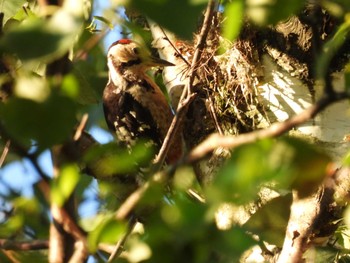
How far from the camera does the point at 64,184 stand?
0.92m

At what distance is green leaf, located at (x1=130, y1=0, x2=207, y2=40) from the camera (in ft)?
2.77

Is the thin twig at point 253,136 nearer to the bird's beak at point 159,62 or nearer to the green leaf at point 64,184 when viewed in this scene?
the green leaf at point 64,184

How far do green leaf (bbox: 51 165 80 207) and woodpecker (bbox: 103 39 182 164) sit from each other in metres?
2.25

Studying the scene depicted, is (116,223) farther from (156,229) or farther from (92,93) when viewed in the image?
(92,93)

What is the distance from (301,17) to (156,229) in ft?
6.29

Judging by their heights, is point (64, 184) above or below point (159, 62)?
above

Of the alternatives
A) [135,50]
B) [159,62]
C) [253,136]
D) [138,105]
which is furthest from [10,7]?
→ [135,50]

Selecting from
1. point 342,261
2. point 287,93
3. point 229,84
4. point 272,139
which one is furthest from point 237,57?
point 272,139

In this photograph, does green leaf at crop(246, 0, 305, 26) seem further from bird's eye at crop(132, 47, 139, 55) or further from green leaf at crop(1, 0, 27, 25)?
bird's eye at crop(132, 47, 139, 55)

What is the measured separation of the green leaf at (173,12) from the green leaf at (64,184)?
0.22m

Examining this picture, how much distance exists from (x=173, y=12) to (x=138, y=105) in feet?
8.65

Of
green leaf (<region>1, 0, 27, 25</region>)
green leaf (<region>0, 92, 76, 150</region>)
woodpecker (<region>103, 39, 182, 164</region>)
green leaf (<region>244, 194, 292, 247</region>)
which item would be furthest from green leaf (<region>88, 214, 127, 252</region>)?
woodpecker (<region>103, 39, 182, 164</region>)

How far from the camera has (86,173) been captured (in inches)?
87.0

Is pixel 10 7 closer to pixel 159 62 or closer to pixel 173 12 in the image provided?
pixel 173 12
